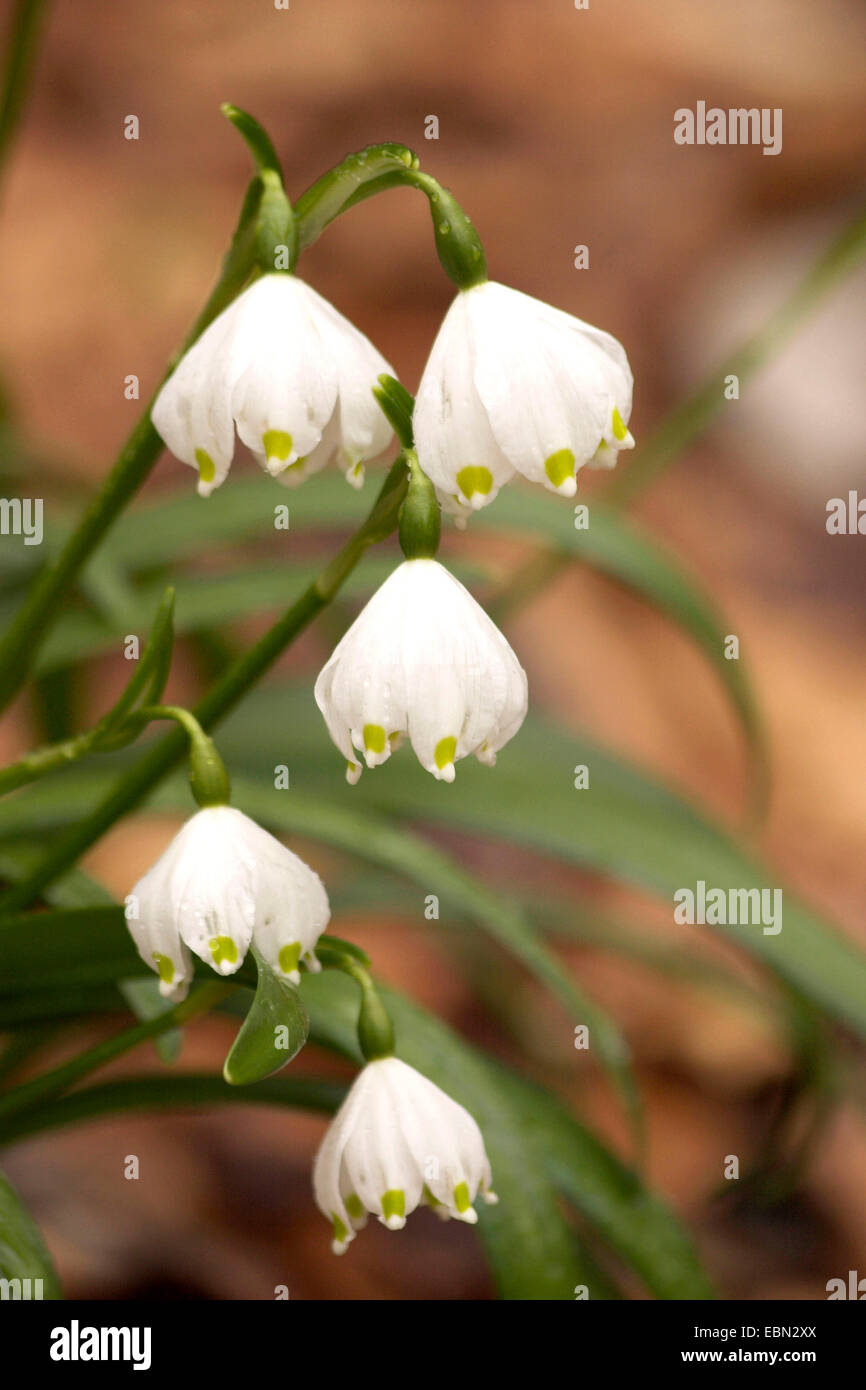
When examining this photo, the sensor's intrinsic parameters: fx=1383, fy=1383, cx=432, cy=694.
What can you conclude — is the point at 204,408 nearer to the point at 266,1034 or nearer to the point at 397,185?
the point at 397,185

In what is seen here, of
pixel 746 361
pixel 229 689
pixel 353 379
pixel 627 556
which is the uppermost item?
pixel 746 361

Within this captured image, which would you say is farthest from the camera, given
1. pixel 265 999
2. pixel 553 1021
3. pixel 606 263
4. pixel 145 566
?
pixel 606 263

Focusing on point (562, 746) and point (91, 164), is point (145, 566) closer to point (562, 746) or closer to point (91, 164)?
Result: point (562, 746)

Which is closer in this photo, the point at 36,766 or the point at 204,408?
the point at 204,408

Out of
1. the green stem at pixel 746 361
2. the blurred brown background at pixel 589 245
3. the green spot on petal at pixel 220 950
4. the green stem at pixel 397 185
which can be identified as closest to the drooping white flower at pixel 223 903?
the green spot on petal at pixel 220 950

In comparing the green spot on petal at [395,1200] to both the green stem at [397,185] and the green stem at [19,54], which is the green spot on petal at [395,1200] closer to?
the green stem at [397,185]

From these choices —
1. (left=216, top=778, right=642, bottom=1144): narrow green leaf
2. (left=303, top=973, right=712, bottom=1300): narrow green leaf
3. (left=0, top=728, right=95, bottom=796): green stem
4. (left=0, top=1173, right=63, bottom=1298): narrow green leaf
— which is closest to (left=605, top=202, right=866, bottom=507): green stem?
(left=216, top=778, right=642, bottom=1144): narrow green leaf

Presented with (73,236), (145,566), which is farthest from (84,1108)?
(73,236)

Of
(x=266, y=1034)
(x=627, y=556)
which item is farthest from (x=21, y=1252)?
(x=627, y=556)
